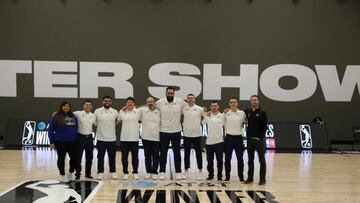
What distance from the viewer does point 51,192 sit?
6496mm

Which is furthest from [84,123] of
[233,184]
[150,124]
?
[233,184]

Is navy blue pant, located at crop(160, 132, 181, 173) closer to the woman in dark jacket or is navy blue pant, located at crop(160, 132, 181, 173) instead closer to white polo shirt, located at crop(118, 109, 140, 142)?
white polo shirt, located at crop(118, 109, 140, 142)

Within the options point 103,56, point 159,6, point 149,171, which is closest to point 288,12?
point 159,6

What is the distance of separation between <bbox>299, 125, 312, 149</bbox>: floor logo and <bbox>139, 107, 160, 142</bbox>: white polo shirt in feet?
23.6

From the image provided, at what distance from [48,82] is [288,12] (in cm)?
875

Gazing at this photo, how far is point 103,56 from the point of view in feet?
45.9

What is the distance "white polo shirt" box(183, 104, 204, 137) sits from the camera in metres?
7.84

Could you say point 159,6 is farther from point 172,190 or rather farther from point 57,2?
point 172,190

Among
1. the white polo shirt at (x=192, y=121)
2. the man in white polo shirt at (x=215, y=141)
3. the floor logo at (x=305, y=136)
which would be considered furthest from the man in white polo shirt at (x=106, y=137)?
the floor logo at (x=305, y=136)

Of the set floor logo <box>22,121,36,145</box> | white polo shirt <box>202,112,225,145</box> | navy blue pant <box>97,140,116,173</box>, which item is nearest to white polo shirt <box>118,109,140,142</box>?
navy blue pant <box>97,140,116,173</box>

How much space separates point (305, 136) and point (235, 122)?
663cm

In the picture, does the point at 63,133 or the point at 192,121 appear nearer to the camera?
the point at 63,133

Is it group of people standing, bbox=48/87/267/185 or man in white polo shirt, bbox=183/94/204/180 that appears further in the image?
man in white polo shirt, bbox=183/94/204/180

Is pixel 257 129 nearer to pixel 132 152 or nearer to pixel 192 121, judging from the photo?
pixel 192 121
